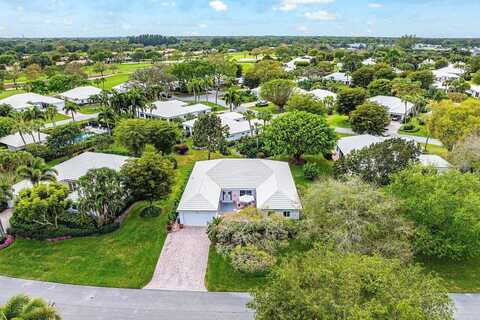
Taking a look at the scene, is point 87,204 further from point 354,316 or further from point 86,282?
point 354,316

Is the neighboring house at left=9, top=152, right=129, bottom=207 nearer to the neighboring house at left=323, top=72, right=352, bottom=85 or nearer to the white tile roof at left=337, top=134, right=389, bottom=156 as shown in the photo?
the white tile roof at left=337, top=134, right=389, bottom=156

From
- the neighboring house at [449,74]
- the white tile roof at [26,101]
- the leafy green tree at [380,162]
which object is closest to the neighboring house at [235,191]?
the leafy green tree at [380,162]

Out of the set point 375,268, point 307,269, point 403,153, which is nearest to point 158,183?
point 307,269

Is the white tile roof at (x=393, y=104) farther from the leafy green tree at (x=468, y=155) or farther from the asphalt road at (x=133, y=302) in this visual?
the asphalt road at (x=133, y=302)

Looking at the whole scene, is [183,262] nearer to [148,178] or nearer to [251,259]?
[251,259]

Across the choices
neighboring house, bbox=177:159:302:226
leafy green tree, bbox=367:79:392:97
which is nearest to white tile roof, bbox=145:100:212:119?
neighboring house, bbox=177:159:302:226
